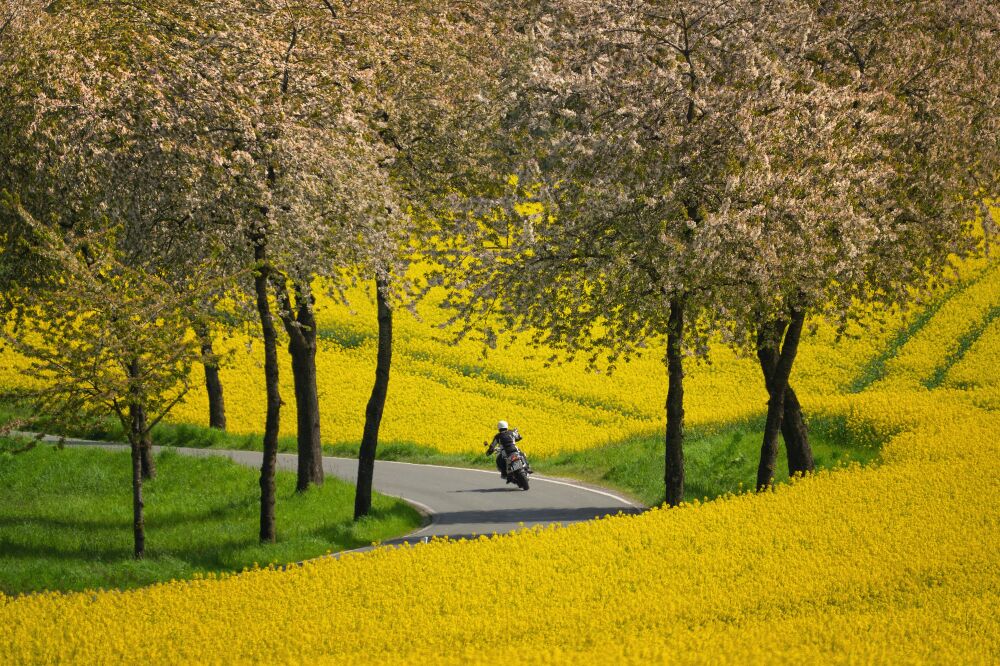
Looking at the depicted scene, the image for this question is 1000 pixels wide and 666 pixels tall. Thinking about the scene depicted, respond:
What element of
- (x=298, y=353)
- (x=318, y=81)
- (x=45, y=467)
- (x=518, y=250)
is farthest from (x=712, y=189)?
(x=45, y=467)

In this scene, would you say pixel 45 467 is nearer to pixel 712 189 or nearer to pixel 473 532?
pixel 473 532

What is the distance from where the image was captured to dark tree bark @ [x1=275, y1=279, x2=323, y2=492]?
25.6 m

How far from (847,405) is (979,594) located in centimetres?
1888

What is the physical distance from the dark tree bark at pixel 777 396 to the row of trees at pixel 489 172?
67mm

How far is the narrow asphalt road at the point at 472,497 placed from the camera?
83.0 ft

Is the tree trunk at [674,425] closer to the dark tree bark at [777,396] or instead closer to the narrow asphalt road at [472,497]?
the narrow asphalt road at [472,497]

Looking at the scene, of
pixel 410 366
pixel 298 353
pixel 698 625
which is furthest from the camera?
pixel 410 366

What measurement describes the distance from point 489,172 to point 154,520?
11.0m

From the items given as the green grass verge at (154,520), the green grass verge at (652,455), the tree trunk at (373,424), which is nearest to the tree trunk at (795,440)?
the green grass verge at (652,455)

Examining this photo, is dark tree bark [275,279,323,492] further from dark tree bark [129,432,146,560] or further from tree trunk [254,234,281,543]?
dark tree bark [129,432,146,560]

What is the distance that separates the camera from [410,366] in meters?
45.7

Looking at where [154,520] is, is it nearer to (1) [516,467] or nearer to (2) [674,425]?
(1) [516,467]

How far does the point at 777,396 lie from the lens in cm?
2381

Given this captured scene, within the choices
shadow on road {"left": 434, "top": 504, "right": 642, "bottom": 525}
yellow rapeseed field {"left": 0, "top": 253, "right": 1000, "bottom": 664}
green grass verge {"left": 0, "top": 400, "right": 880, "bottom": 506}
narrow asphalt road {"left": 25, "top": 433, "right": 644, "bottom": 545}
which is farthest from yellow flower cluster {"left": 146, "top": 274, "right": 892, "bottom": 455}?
yellow rapeseed field {"left": 0, "top": 253, "right": 1000, "bottom": 664}
